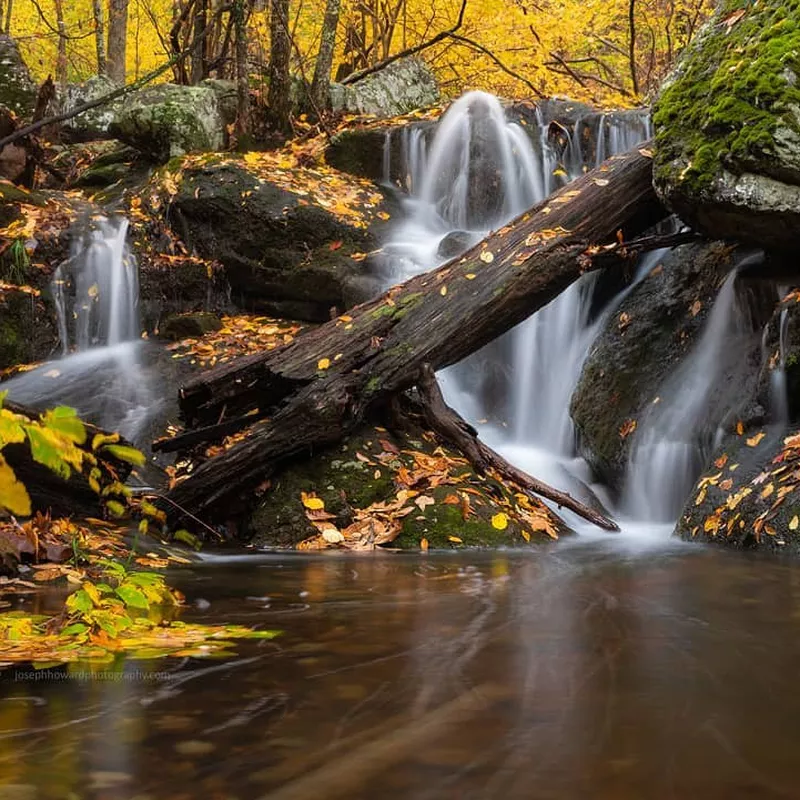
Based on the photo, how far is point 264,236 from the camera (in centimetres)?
1088

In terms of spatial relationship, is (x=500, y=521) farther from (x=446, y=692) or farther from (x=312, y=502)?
(x=446, y=692)

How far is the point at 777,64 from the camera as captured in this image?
602 cm

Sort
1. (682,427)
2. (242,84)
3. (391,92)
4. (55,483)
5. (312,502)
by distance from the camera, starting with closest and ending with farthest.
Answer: (55,483), (312,502), (682,427), (242,84), (391,92)

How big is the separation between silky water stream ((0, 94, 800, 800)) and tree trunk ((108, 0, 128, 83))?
18.1 meters

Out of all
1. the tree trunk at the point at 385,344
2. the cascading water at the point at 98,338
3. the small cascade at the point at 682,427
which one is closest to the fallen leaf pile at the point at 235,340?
the cascading water at the point at 98,338

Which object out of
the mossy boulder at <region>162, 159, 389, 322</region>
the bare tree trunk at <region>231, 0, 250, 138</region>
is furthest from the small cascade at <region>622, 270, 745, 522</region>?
the bare tree trunk at <region>231, 0, 250, 138</region>

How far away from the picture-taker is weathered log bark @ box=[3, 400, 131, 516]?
5137 millimetres

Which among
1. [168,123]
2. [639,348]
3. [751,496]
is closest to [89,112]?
[168,123]

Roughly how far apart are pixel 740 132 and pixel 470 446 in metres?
3.02

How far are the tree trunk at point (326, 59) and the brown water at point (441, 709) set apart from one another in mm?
11221

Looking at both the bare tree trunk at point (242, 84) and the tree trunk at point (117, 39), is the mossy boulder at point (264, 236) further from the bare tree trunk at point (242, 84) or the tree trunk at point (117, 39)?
Result: the tree trunk at point (117, 39)

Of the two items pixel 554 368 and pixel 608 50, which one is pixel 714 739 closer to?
pixel 554 368

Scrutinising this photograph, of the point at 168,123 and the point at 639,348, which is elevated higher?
the point at 168,123

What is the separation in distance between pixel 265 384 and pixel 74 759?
15.9ft
